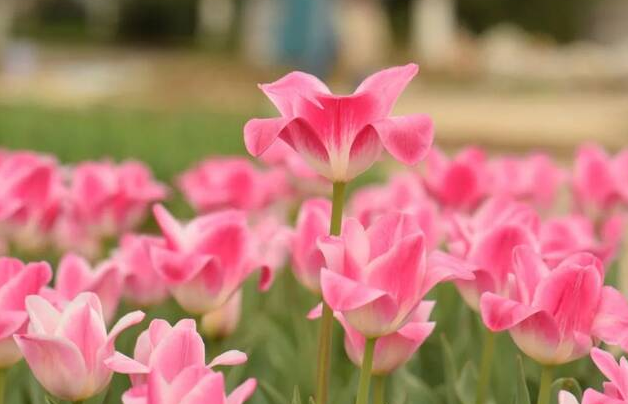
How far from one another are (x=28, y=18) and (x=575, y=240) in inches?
1616

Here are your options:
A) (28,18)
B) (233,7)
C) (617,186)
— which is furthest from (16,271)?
(28,18)

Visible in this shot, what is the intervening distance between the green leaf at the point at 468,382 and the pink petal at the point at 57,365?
2.01 feet

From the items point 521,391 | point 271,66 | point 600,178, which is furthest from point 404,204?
point 271,66

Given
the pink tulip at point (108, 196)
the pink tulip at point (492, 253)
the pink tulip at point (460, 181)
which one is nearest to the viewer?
the pink tulip at point (492, 253)

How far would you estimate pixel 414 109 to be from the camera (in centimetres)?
1734

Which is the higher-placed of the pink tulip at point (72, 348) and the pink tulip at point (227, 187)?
the pink tulip at point (72, 348)

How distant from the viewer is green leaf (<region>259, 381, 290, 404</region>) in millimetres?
1600

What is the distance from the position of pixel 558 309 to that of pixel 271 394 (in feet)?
1.52

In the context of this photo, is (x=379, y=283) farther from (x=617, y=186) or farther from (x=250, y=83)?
(x=250, y=83)

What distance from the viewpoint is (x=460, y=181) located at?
8.84 ft

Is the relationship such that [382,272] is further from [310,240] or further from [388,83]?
[310,240]

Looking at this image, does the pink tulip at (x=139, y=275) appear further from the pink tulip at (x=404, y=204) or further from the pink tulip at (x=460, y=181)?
the pink tulip at (x=460, y=181)

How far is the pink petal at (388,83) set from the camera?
4.31 ft

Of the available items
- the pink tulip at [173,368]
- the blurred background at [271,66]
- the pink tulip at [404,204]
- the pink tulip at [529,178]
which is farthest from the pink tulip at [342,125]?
the blurred background at [271,66]
